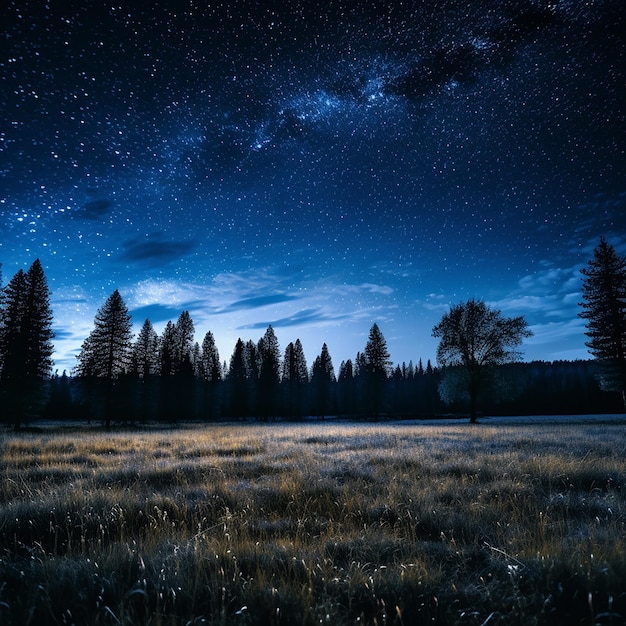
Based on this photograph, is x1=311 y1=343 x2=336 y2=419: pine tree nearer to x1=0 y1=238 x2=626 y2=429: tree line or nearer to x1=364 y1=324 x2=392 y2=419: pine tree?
x1=0 y1=238 x2=626 y2=429: tree line

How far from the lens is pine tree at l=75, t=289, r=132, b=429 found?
35.9 meters

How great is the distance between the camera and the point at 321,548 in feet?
11.6

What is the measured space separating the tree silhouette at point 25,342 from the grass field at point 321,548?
93.2 ft

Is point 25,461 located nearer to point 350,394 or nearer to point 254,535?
point 254,535

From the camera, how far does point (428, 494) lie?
18.2 feet

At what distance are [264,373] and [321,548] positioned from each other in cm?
5989

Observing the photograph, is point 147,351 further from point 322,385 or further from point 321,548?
point 321,548

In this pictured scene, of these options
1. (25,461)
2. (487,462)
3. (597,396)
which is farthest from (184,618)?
(597,396)

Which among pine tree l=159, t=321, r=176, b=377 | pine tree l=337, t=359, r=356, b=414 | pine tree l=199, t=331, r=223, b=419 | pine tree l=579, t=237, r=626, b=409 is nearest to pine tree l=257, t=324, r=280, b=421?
pine tree l=199, t=331, r=223, b=419

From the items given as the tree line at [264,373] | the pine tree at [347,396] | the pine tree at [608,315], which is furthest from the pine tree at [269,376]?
the pine tree at [608,315]

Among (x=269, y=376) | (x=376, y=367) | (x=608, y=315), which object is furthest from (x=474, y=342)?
(x=269, y=376)

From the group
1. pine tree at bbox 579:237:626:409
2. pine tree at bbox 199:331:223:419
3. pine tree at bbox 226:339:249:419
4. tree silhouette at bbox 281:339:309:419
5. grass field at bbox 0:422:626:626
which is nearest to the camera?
grass field at bbox 0:422:626:626

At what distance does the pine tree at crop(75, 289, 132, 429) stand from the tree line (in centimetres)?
10

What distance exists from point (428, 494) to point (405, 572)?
2877 millimetres
